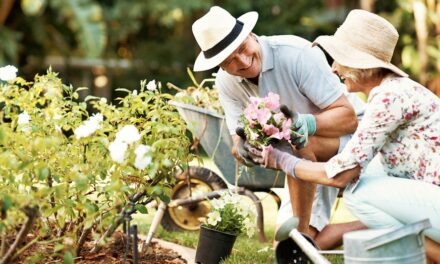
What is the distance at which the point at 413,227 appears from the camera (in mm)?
2455

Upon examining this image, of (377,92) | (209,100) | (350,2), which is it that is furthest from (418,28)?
(377,92)

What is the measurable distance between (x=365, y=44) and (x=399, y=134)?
34 cm

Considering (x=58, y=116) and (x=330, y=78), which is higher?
(x=58, y=116)

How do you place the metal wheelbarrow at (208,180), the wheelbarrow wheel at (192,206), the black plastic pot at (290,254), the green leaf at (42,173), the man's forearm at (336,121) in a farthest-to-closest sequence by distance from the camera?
the wheelbarrow wheel at (192,206) < the metal wheelbarrow at (208,180) < the man's forearm at (336,121) < the black plastic pot at (290,254) < the green leaf at (42,173)

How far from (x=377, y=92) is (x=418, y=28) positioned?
25.0 ft

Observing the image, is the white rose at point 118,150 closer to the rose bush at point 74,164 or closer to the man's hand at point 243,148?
the rose bush at point 74,164

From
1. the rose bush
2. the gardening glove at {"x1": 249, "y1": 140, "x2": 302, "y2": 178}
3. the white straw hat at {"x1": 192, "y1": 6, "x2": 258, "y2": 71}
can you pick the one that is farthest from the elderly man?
the rose bush

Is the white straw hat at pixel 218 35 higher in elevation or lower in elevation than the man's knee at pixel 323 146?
higher

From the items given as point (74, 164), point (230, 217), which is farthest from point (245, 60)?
point (74, 164)

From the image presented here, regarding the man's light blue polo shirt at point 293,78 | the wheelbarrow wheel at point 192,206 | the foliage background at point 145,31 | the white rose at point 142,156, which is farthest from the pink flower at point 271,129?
the foliage background at point 145,31

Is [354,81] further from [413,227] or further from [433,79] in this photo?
[433,79]

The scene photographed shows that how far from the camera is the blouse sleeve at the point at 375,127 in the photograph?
2850 mm

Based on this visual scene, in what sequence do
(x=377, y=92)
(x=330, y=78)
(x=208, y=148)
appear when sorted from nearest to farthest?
(x=377, y=92) → (x=330, y=78) → (x=208, y=148)

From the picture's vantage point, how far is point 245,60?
345 cm
